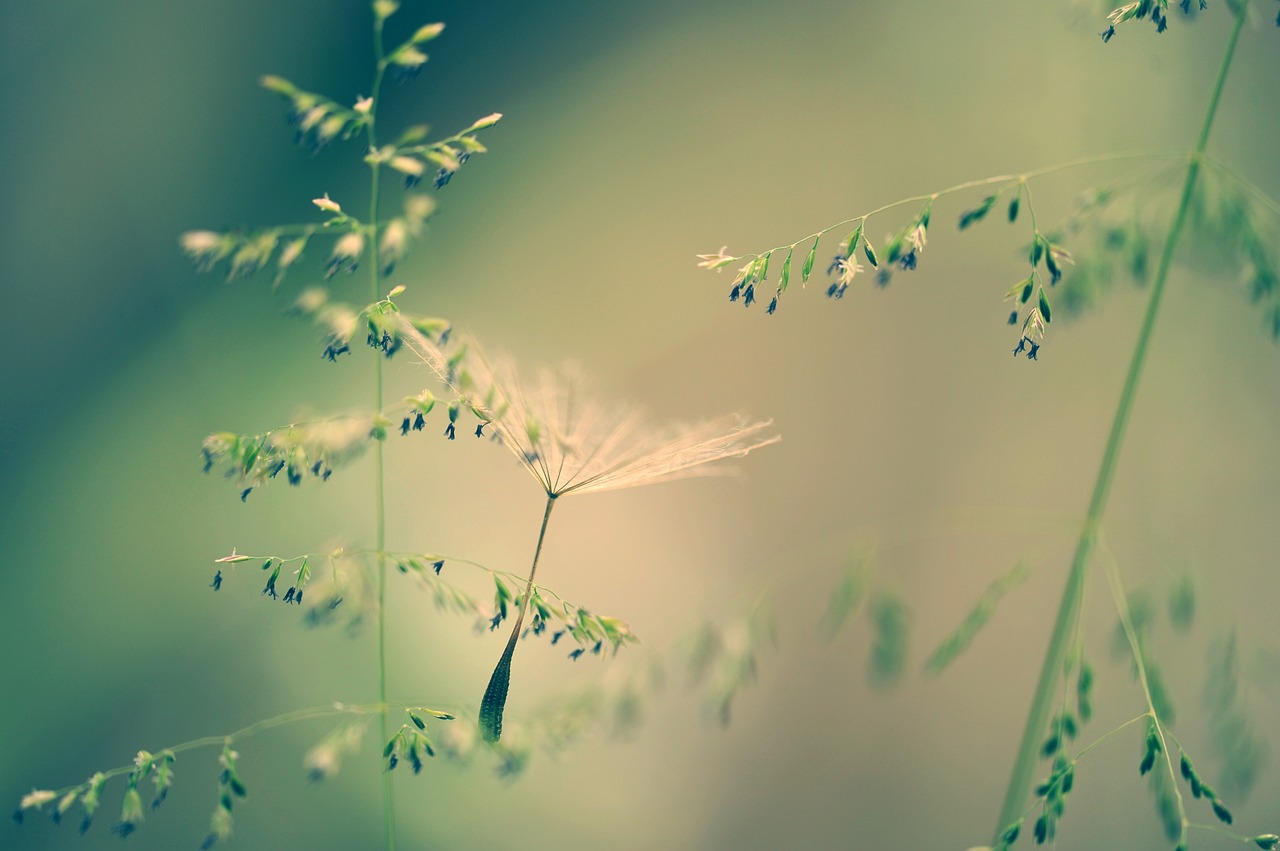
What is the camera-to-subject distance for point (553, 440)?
0.85 metres

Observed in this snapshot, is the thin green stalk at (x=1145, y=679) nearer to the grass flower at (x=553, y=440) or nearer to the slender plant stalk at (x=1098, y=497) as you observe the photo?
the slender plant stalk at (x=1098, y=497)

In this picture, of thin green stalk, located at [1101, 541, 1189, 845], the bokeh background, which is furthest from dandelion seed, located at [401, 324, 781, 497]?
the bokeh background

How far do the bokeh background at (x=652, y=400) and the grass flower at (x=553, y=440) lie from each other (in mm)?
822

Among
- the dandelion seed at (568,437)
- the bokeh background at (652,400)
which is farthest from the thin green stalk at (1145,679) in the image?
the bokeh background at (652,400)

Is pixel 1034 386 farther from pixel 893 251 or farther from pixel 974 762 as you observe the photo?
pixel 893 251

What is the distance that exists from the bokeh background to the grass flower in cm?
82

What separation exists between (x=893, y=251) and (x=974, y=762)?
1.67 metres

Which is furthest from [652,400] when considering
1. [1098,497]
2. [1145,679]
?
[1145,679]

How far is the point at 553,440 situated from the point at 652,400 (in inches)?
48.6

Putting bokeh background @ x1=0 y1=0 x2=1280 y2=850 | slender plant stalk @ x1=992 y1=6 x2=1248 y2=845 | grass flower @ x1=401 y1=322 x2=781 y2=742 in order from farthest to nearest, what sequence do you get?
bokeh background @ x1=0 y1=0 x2=1280 y2=850
slender plant stalk @ x1=992 y1=6 x2=1248 y2=845
grass flower @ x1=401 y1=322 x2=781 y2=742

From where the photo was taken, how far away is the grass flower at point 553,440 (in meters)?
0.76

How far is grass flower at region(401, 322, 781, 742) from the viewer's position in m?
0.76

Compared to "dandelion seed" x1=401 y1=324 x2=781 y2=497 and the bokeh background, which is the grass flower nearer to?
"dandelion seed" x1=401 y1=324 x2=781 y2=497

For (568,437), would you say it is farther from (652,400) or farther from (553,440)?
(652,400)
